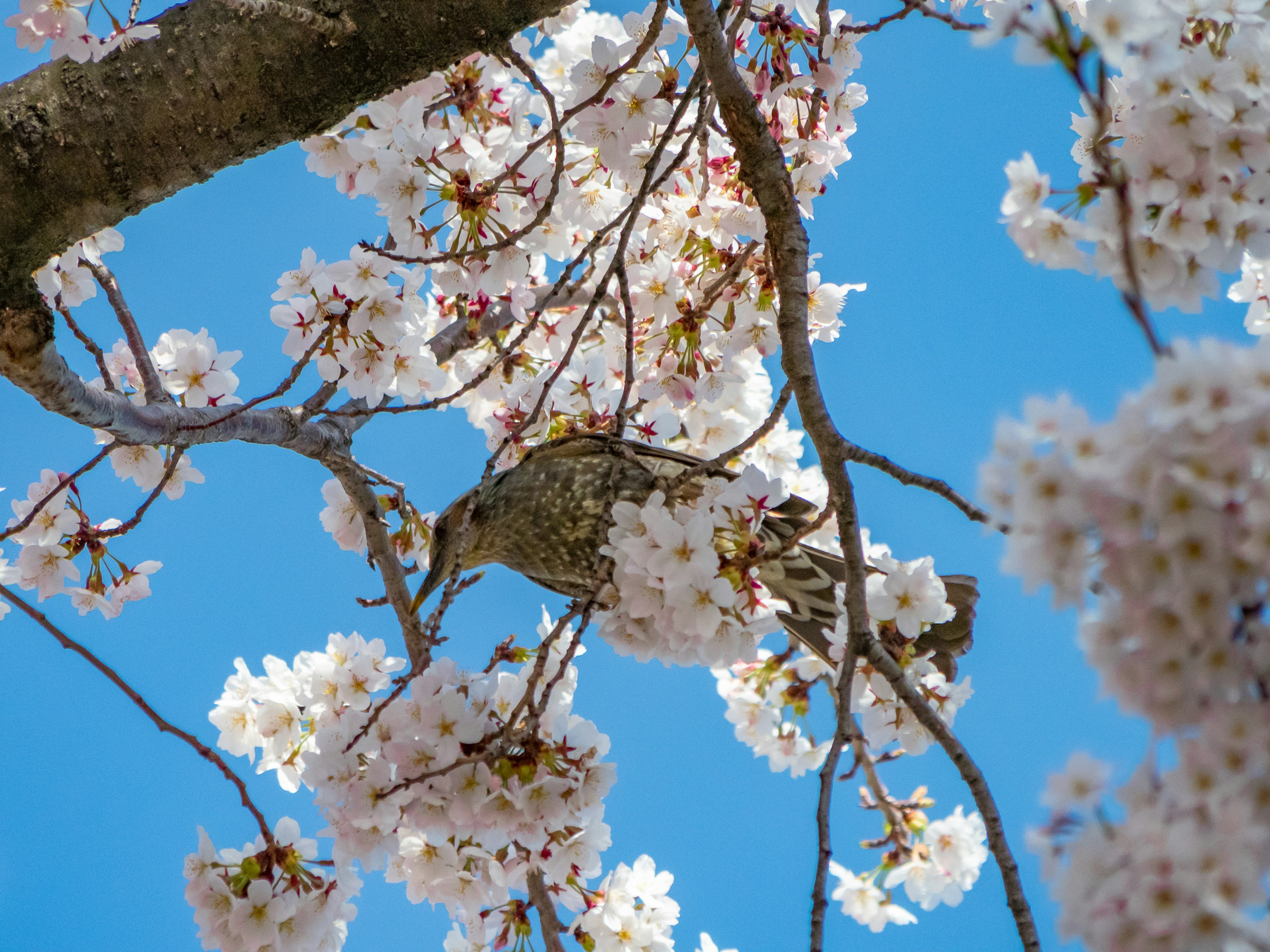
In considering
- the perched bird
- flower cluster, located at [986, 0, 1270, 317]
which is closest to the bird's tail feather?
the perched bird

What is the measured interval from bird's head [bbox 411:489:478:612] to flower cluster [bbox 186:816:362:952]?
86 centimetres

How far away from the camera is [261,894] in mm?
1583

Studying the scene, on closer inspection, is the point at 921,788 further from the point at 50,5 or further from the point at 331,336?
the point at 50,5

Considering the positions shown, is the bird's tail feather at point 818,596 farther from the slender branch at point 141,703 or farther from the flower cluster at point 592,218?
the slender branch at point 141,703

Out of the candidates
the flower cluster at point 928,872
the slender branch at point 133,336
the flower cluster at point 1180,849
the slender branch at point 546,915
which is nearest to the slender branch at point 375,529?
the slender branch at point 133,336

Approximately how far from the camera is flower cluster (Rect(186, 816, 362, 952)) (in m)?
1.59

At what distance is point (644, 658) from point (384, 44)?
1.17 m

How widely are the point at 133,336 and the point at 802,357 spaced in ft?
4.61

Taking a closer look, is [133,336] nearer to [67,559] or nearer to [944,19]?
[67,559]

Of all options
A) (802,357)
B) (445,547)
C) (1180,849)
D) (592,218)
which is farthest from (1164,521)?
(445,547)

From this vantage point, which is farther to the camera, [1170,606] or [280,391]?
[280,391]

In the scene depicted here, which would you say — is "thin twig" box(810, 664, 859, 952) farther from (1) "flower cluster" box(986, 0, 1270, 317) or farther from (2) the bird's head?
(2) the bird's head

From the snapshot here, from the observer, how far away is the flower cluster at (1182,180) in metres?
1.01

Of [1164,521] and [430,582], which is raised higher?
[430,582]
